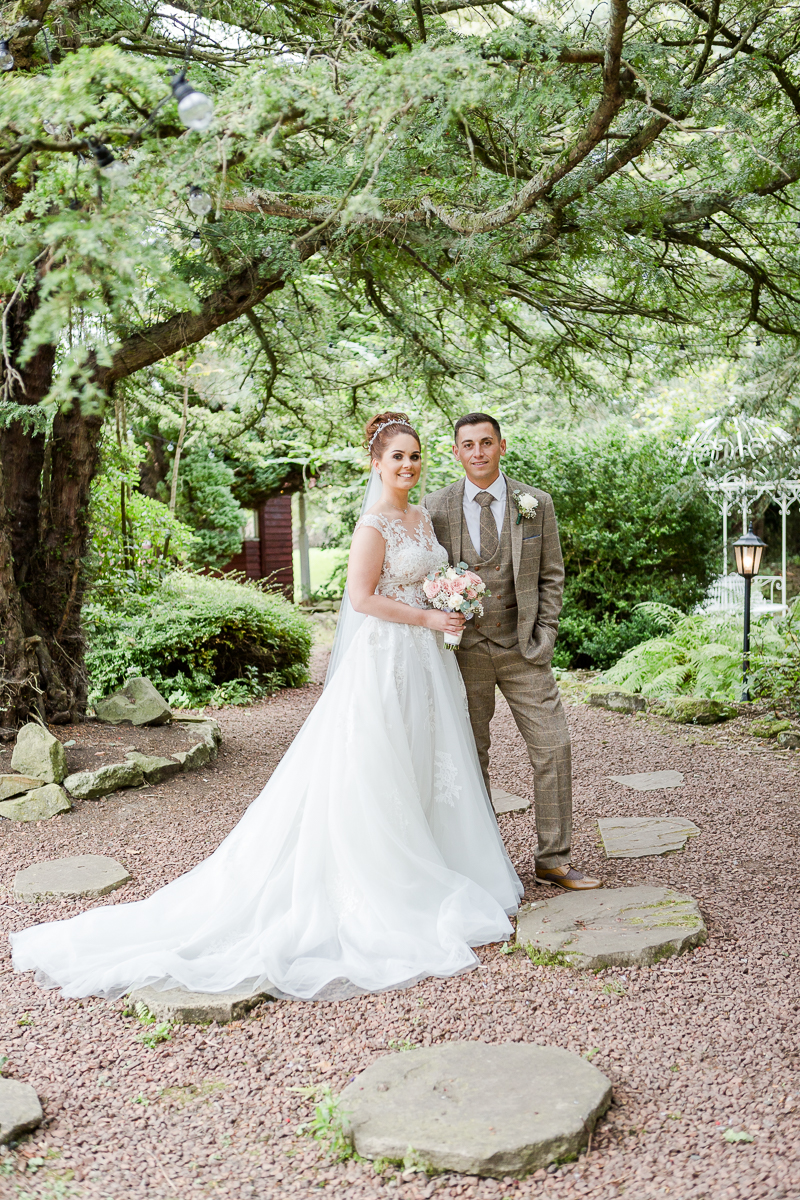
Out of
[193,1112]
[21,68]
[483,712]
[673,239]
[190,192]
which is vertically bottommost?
[193,1112]

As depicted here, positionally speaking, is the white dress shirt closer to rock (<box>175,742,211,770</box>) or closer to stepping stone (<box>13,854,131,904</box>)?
stepping stone (<box>13,854,131,904</box>)

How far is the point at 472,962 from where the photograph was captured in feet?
11.8

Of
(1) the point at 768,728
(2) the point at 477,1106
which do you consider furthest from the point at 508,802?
(2) the point at 477,1106

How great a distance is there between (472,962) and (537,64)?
11.1 feet

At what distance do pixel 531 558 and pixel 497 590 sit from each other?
0.21m

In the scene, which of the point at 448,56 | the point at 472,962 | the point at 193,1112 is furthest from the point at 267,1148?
the point at 448,56

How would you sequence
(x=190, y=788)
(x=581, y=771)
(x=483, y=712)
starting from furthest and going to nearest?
(x=581, y=771)
(x=190, y=788)
(x=483, y=712)

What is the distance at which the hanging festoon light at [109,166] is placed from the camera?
2115mm

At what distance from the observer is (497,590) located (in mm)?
4363

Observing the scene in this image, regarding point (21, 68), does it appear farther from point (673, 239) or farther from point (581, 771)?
point (581, 771)

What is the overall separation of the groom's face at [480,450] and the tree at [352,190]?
967 mm

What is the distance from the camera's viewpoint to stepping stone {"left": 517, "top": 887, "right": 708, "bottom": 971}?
357cm

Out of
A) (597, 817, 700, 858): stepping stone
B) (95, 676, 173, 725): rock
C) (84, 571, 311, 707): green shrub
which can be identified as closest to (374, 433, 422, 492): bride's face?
(597, 817, 700, 858): stepping stone

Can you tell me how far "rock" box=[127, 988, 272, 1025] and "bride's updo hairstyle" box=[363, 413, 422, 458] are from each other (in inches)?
86.9
